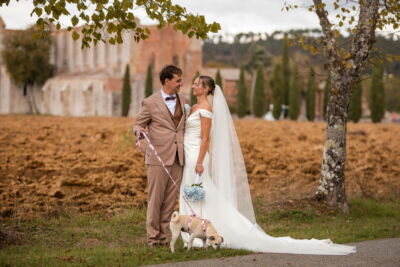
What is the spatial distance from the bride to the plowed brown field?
383 cm

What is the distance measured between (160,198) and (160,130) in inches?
31.0

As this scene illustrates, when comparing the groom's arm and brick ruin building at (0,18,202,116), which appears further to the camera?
brick ruin building at (0,18,202,116)

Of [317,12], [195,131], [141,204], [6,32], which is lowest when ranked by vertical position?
[141,204]

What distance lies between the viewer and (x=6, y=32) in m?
63.6

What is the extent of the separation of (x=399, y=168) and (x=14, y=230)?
36.5 ft

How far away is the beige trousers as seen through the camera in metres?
6.99

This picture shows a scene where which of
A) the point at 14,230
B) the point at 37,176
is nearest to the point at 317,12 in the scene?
the point at 14,230

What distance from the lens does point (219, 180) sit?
736cm

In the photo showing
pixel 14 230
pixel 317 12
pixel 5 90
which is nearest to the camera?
pixel 14 230

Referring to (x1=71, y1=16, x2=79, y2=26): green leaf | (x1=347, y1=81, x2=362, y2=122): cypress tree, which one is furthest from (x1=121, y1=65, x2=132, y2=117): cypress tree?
(x1=71, y1=16, x2=79, y2=26): green leaf

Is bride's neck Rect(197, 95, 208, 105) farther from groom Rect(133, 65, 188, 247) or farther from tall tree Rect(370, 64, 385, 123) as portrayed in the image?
tall tree Rect(370, 64, 385, 123)

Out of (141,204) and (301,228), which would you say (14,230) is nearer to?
(141,204)

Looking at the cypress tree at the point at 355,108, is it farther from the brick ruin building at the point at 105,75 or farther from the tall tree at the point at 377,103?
the brick ruin building at the point at 105,75

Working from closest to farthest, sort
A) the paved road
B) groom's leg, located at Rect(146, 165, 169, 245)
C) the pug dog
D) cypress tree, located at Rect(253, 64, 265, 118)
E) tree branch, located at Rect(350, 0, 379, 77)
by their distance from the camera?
1. the paved road
2. the pug dog
3. groom's leg, located at Rect(146, 165, 169, 245)
4. tree branch, located at Rect(350, 0, 379, 77)
5. cypress tree, located at Rect(253, 64, 265, 118)
